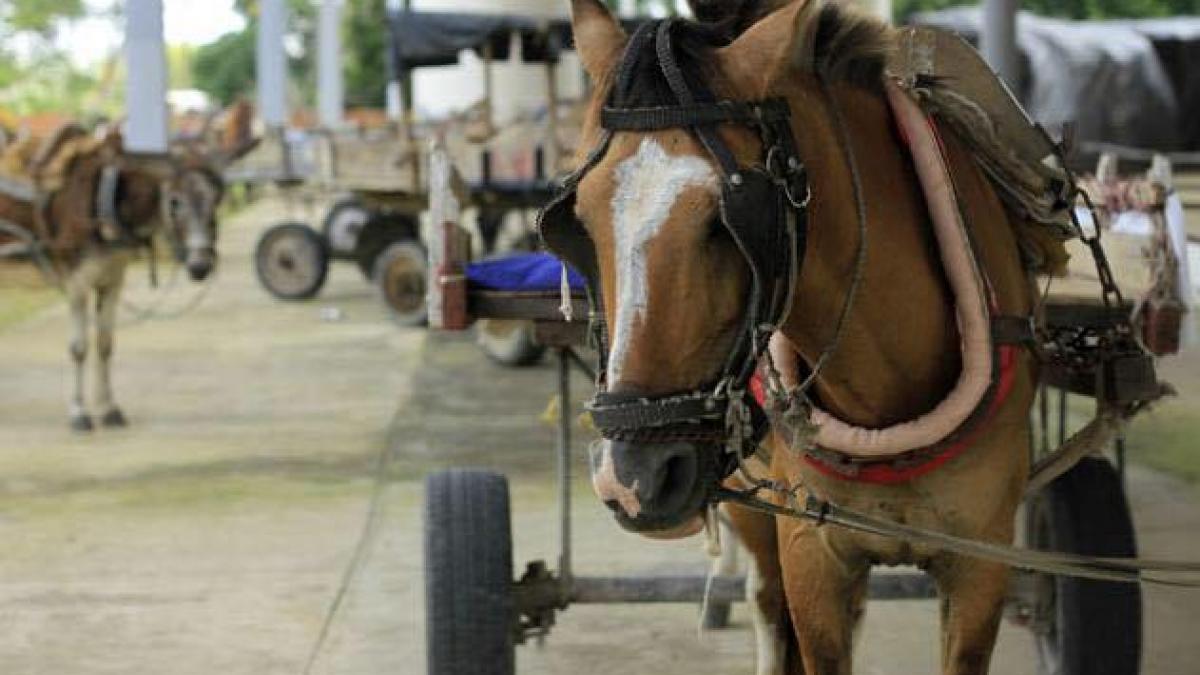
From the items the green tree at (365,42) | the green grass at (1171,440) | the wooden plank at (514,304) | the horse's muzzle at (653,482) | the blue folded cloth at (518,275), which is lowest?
the green grass at (1171,440)

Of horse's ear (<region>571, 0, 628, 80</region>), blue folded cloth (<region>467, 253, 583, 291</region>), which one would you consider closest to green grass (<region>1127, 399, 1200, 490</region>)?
blue folded cloth (<region>467, 253, 583, 291</region>)

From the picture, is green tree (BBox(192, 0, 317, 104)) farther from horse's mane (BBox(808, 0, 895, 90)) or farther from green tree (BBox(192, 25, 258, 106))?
horse's mane (BBox(808, 0, 895, 90))

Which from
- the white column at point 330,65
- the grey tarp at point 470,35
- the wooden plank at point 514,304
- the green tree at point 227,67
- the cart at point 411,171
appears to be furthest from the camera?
the green tree at point 227,67

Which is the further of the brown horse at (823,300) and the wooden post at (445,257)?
the wooden post at (445,257)

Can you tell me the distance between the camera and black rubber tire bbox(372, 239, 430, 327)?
57.0ft

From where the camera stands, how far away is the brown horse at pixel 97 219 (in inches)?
481

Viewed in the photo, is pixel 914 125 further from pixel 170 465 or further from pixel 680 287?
pixel 170 465

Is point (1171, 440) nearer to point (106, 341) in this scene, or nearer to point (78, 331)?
point (106, 341)

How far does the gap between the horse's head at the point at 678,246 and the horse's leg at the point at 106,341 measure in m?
9.51

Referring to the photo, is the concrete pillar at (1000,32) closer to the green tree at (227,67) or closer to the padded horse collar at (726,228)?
the padded horse collar at (726,228)

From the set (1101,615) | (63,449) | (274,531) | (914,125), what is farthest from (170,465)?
(914,125)

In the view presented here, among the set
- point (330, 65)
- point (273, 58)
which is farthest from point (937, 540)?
point (330, 65)

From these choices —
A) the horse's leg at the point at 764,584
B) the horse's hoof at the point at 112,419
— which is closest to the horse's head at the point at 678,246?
the horse's leg at the point at 764,584

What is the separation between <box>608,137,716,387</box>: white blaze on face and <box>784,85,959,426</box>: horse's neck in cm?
45
